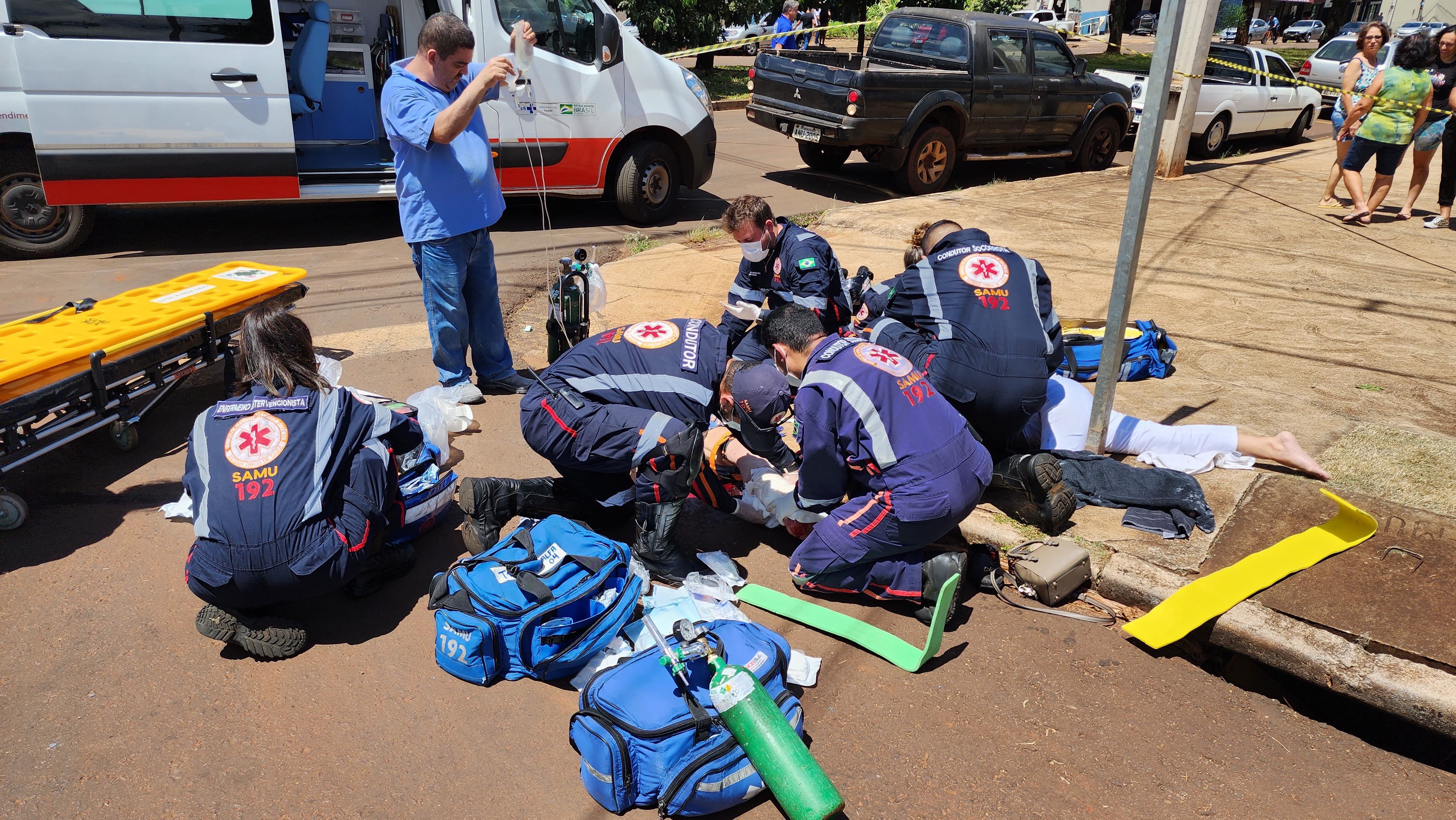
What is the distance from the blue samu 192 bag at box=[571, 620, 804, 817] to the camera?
2.56 meters

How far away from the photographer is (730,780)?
258 centimetres

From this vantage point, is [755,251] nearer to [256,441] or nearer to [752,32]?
[256,441]

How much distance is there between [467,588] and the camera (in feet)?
10.2

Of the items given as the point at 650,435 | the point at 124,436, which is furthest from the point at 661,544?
the point at 124,436

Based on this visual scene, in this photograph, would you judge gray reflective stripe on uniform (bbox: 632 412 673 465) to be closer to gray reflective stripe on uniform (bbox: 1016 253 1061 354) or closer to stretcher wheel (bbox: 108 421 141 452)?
gray reflective stripe on uniform (bbox: 1016 253 1061 354)

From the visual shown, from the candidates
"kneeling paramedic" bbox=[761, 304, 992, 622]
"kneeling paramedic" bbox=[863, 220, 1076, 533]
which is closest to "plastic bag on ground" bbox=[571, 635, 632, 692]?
"kneeling paramedic" bbox=[761, 304, 992, 622]

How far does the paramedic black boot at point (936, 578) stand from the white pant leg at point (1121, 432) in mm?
1266

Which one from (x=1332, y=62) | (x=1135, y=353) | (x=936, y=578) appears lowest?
(x=936, y=578)

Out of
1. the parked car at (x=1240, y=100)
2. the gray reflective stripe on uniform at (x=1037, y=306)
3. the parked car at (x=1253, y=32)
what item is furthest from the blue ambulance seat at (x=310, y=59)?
the parked car at (x=1253, y=32)

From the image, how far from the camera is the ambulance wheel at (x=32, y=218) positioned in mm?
7016

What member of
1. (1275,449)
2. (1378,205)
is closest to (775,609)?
(1275,449)

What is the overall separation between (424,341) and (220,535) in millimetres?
3091

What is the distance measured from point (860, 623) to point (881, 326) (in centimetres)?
165

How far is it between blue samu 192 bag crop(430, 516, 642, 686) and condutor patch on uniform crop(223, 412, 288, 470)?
72 cm
